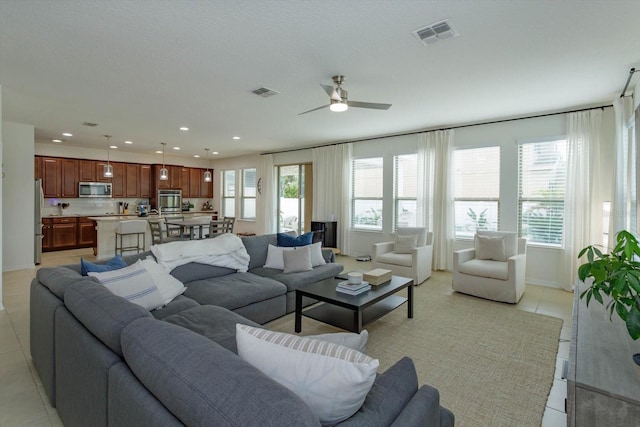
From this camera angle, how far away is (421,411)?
1135 mm

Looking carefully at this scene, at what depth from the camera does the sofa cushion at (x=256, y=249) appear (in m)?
4.00

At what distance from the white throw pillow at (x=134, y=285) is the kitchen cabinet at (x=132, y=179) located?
777 cm

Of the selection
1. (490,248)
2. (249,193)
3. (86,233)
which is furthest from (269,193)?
(490,248)

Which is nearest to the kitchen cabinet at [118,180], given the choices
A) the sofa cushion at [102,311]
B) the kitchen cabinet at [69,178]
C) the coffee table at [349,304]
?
the kitchen cabinet at [69,178]

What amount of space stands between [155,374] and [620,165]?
5364 millimetres

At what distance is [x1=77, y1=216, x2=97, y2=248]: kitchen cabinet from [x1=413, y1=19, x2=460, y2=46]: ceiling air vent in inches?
337

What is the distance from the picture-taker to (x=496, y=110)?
480cm

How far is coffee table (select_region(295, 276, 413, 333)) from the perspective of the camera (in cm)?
282

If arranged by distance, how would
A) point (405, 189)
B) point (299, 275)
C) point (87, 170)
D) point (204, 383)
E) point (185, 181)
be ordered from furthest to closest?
point (185, 181) → point (87, 170) → point (405, 189) → point (299, 275) → point (204, 383)

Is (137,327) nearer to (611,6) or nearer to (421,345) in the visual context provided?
(421,345)

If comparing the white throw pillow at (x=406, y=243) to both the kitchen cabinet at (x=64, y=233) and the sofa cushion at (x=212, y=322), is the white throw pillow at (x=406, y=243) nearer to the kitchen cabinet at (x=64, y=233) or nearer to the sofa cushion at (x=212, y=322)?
the sofa cushion at (x=212, y=322)

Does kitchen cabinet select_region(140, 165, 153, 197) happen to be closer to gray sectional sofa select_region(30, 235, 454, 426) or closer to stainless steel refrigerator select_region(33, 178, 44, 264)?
stainless steel refrigerator select_region(33, 178, 44, 264)

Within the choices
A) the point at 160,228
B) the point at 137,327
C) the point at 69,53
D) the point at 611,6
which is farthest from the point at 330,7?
the point at 160,228

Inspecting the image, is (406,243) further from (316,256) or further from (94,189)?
(94,189)
